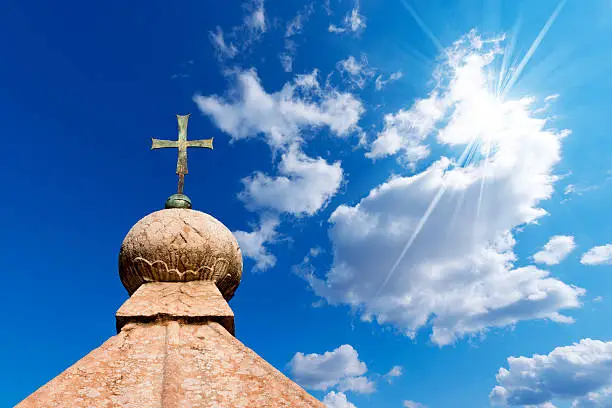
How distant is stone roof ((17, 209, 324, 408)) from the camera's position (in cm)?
390

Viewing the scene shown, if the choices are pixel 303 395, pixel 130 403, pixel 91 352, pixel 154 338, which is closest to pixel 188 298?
pixel 154 338

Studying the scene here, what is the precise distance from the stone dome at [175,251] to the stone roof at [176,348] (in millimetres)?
12

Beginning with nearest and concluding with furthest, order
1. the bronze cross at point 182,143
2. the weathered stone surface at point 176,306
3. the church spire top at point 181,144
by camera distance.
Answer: the weathered stone surface at point 176,306, the church spire top at point 181,144, the bronze cross at point 182,143

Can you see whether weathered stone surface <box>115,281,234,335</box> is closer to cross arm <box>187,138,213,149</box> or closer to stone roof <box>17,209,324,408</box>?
stone roof <box>17,209,324,408</box>

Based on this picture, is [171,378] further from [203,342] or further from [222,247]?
[222,247]

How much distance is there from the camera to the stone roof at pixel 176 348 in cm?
390

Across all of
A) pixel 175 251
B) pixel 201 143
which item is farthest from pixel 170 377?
pixel 201 143

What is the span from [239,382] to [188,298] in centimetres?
137

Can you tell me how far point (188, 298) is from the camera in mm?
5164

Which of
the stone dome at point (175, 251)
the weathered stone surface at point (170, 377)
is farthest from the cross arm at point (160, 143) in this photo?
the weathered stone surface at point (170, 377)

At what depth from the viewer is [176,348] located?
4.51 meters

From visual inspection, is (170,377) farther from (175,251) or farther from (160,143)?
(160,143)

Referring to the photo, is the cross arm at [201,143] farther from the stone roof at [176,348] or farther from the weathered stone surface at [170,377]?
the weathered stone surface at [170,377]

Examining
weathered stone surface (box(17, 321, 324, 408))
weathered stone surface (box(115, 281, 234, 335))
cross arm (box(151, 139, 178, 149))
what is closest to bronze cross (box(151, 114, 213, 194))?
cross arm (box(151, 139, 178, 149))
